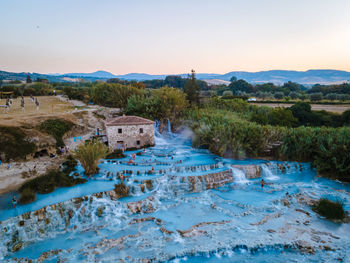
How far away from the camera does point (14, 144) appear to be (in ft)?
71.1

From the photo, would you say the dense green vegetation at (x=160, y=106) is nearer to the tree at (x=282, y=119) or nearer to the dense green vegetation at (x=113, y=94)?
the dense green vegetation at (x=113, y=94)

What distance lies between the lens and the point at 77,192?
679 inches

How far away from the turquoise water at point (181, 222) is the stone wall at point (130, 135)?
578 centimetres

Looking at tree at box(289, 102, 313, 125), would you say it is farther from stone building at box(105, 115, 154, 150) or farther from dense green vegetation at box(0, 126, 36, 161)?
dense green vegetation at box(0, 126, 36, 161)

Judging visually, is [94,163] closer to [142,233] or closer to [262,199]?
[142,233]

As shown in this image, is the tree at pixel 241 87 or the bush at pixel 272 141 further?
the tree at pixel 241 87

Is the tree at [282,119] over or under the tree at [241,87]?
under

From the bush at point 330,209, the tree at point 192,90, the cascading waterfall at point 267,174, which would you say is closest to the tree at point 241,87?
the tree at point 192,90

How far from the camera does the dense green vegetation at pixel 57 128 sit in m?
25.6

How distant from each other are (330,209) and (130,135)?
21.0 metres

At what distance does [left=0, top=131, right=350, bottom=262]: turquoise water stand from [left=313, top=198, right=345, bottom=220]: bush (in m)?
0.53

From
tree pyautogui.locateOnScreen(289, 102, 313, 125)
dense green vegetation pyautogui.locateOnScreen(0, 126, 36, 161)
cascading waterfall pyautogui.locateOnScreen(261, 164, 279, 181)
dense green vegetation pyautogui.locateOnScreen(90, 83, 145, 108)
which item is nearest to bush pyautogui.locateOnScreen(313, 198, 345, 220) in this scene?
cascading waterfall pyautogui.locateOnScreen(261, 164, 279, 181)

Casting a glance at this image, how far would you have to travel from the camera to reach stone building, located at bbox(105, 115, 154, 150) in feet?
87.5

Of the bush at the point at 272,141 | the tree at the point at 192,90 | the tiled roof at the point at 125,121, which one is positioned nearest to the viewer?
the bush at the point at 272,141
